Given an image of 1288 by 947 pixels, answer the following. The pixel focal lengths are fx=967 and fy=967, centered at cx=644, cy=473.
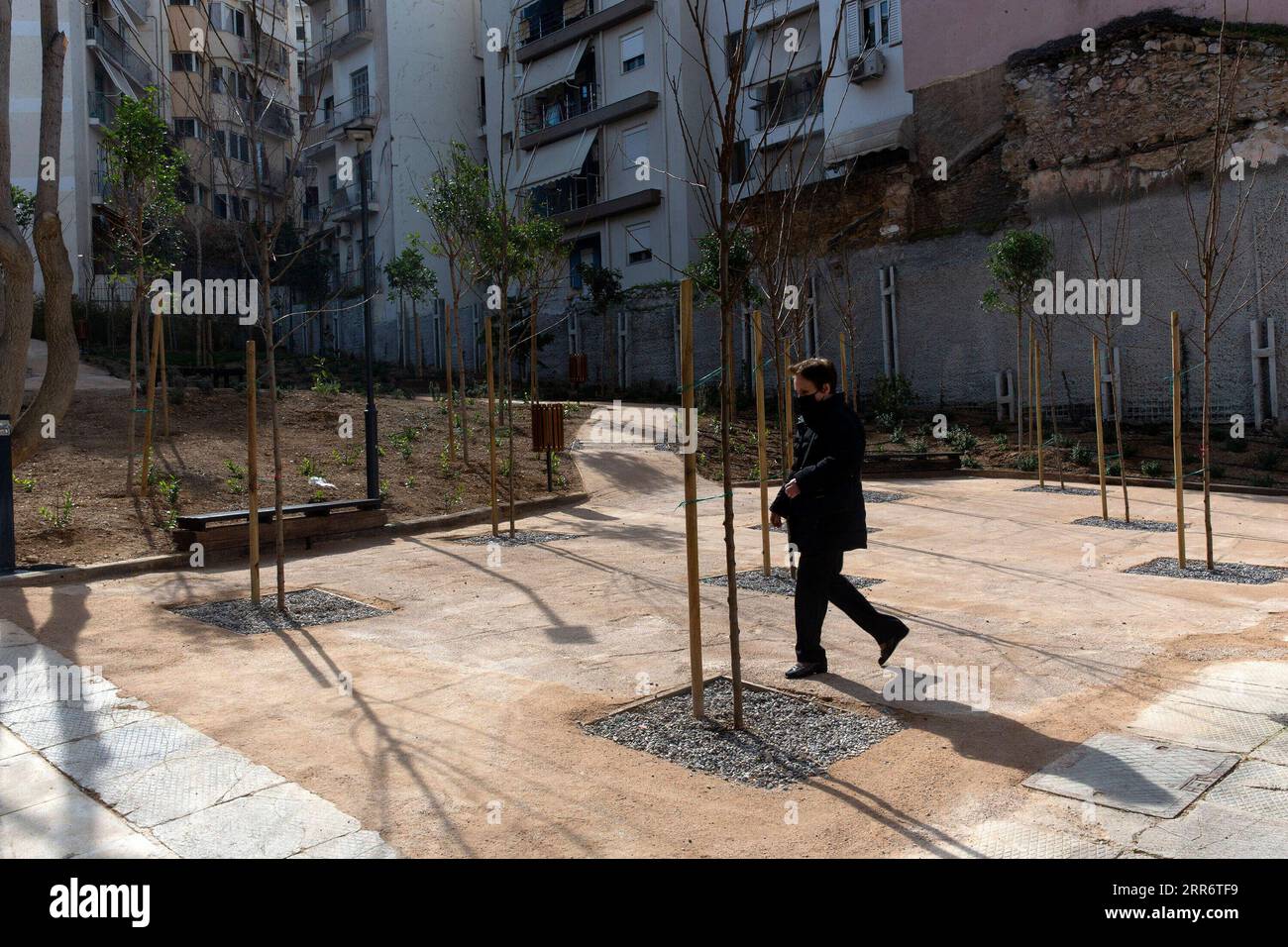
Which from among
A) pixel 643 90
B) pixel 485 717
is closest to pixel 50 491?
pixel 485 717

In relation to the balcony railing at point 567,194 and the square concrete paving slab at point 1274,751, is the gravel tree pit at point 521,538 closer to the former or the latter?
the square concrete paving slab at point 1274,751

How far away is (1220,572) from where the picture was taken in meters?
7.54

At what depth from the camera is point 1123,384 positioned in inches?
729

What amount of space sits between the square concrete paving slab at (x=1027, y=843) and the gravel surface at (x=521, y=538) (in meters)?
7.09

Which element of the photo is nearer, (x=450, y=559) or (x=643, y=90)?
(x=450, y=559)

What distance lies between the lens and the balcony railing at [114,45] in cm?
2994

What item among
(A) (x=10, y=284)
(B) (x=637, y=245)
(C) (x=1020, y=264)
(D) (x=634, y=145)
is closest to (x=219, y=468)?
(A) (x=10, y=284)

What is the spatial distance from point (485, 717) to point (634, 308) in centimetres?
2506

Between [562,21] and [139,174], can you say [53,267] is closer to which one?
[139,174]

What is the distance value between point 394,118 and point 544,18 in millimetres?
6533

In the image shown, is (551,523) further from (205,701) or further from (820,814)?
(820,814)

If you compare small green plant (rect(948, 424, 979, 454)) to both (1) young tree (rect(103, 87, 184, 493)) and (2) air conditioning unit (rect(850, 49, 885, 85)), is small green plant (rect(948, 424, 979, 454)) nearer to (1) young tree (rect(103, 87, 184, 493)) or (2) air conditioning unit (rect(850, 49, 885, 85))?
(2) air conditioning unit (rect(850, 49, 885, 85))

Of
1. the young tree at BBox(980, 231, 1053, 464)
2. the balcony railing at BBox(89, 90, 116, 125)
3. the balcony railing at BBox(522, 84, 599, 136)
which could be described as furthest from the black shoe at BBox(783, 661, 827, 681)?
the balcony railing at BBox(89, 90, 116, 125)

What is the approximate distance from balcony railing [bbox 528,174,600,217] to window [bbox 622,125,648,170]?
2.02 meters
